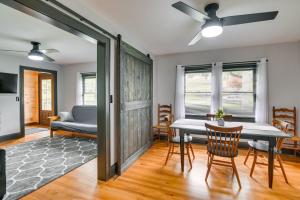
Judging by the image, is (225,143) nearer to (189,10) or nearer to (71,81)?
(189,10)

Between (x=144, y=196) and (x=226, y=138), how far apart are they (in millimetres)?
1350

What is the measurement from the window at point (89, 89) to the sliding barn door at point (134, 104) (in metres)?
2.56

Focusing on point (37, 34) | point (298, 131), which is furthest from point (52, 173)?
point (298, 131)

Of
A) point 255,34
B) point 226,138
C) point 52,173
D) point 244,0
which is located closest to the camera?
point 244,0

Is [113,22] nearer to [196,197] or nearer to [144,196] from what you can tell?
[144,196]

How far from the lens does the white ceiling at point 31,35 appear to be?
234cm

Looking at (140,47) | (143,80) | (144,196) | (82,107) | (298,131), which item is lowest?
(144,196)

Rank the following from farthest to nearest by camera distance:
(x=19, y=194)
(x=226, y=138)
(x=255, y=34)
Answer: (x=255, y=34), (x=226, y=138), (x=19, y=194)

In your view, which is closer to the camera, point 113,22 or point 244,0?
point 244,0

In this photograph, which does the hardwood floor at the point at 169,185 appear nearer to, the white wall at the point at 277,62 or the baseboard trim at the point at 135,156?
the baseboard trim at the point at 135,156

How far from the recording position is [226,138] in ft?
7.56

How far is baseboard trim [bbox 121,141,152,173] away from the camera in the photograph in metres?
2.66

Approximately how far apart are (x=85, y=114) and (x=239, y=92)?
4227mm

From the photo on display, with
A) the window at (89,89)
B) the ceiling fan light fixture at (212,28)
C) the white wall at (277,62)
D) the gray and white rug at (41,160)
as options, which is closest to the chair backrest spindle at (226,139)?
the ceiling fan light fixture at (212,28)
